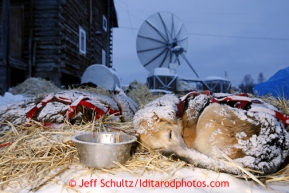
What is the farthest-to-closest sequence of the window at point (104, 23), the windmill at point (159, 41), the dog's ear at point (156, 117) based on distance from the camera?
the window at point (104, 23) → the windmill at point (159, 41) → the dog's ear at point (156, 117)

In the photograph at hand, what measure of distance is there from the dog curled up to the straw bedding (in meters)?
0.06

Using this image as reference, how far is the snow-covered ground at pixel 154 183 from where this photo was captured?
1.14m

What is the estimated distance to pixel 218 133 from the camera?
52.6 inches

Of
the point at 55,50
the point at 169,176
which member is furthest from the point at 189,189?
the point at 55,50

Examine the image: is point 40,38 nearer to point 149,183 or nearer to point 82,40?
→ point 82,40

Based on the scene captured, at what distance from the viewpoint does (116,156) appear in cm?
136

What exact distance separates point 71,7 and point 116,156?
9.60 m

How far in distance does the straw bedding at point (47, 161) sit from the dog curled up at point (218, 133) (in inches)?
2.5

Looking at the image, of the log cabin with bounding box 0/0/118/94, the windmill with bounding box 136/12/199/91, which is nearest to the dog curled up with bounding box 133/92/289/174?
the log cabin with bounding box 0/0/118/94

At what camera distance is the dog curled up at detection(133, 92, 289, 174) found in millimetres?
1260

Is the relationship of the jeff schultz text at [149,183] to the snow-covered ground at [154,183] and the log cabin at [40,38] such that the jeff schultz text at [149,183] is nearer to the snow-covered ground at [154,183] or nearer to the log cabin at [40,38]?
the snow-covered ground at [154,183]

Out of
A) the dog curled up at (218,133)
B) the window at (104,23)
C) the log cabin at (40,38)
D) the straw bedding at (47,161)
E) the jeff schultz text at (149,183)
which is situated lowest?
the jeff schultz text at (149,183)

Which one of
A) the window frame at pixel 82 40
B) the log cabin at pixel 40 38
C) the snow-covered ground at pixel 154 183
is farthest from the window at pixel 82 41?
the snow-covered ground at pixel 154 183

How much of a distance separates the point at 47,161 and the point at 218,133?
1.09 meters
